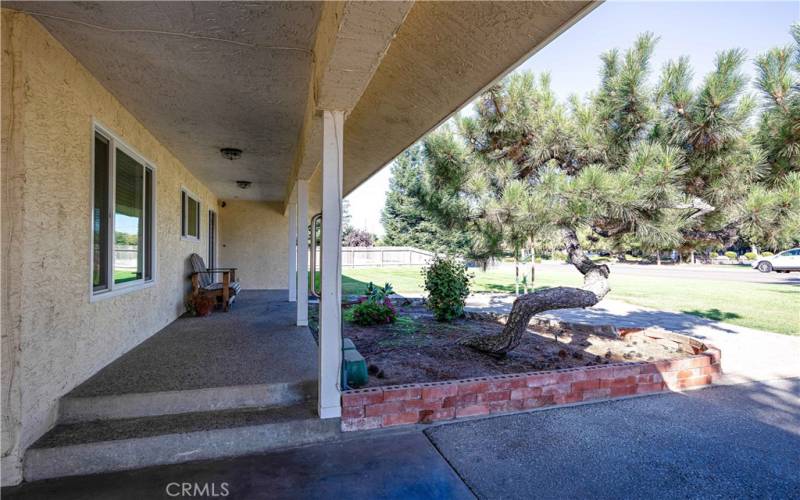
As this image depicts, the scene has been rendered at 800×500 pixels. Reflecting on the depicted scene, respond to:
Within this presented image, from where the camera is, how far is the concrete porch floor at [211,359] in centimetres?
303

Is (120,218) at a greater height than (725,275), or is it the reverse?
(120,218)

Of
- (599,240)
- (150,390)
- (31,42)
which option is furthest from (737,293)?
(31,42)

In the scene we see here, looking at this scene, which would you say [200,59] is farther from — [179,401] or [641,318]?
[641,318]

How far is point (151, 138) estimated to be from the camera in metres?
4.60

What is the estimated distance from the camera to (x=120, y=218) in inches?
151

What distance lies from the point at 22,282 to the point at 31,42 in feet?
4.65

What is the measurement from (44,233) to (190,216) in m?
4.79

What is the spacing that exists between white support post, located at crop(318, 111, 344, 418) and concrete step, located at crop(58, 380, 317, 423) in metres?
0.39

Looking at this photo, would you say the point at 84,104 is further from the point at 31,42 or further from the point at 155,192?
the point at 155,192

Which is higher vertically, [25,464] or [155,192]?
[155,192]

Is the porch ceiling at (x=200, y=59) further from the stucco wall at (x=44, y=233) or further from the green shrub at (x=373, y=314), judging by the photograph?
the green shrub at (x=373, y=314)

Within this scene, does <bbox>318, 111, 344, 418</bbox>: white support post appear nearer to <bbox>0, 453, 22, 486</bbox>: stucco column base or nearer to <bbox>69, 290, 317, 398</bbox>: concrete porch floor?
<bbox>69, 290, 317, 398</bbox>: concrete porch floor

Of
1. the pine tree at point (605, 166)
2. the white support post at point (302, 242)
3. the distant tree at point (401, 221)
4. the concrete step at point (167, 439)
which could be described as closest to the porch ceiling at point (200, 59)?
the white support post at point (302, 242)

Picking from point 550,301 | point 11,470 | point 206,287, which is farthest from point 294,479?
point 206,287
